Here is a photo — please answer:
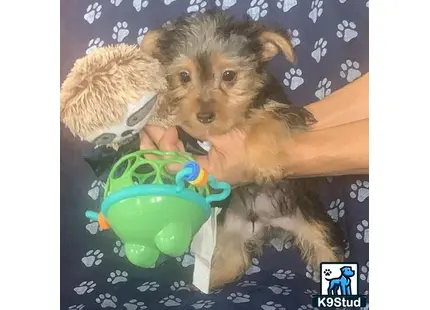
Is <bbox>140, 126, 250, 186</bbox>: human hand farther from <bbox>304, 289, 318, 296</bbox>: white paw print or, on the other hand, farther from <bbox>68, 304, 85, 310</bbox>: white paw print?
<bbox>68, 304, 85, 310</bbox>: white paw print

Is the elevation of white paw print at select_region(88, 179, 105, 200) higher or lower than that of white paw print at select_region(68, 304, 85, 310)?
higher

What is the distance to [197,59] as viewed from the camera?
1429mm

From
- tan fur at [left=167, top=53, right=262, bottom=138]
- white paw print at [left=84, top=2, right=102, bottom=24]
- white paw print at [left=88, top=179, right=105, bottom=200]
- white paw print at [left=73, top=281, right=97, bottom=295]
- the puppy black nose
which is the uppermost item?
white paw print at [left=84, top=2, right=102, bottom=24]

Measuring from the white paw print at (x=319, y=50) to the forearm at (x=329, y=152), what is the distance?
0.17 m

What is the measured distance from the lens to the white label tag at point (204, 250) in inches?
56.8

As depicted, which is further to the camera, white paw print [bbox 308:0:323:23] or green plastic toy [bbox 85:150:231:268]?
white paw print [bbox 308:0:323:23]

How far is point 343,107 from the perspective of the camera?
146 centimetres

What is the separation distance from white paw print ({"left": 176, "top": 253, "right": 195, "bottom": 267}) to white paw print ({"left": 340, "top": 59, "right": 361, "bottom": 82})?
0.54 metres

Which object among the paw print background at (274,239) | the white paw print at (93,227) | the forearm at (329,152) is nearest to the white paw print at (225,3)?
the paw print background at (274,239)

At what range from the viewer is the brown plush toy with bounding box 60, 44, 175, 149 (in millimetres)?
1394

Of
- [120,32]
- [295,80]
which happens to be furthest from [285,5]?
[120,32]

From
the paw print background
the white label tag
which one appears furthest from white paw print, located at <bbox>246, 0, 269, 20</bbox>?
the white label tag
